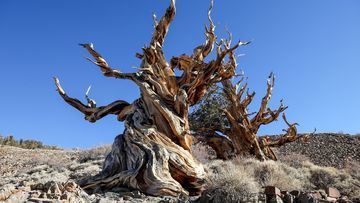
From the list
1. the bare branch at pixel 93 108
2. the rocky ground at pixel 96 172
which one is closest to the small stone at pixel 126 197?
the rocky ground at pixel 96 172

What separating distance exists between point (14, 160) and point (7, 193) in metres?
12.6

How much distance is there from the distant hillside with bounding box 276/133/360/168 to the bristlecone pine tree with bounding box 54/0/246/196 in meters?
10.4

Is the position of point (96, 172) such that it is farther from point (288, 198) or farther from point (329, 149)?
point (329, 149)

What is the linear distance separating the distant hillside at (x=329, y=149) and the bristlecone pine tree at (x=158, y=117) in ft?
34.2

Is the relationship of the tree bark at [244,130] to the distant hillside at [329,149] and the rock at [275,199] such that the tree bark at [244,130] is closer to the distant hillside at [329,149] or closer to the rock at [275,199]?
the distant hillside at [329,149]

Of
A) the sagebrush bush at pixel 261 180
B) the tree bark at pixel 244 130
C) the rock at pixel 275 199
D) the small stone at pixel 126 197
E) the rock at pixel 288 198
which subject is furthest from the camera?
the tree bark at pixel 244 130

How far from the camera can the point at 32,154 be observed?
17.9 m

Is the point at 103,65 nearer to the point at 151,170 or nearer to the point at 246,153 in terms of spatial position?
the point at 151,170

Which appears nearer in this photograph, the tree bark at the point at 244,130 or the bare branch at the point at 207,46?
the bare branch at the point at 207,46

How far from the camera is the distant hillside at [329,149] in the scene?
18562 mm

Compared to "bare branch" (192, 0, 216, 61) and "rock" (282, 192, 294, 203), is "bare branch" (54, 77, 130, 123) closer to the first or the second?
"bare branch" (192, 0, 216, 61)

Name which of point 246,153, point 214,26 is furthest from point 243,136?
point 214,26

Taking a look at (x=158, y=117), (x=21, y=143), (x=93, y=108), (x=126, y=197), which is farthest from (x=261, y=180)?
(x=21, y=143)

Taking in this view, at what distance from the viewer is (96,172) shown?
Result: 1138cm
